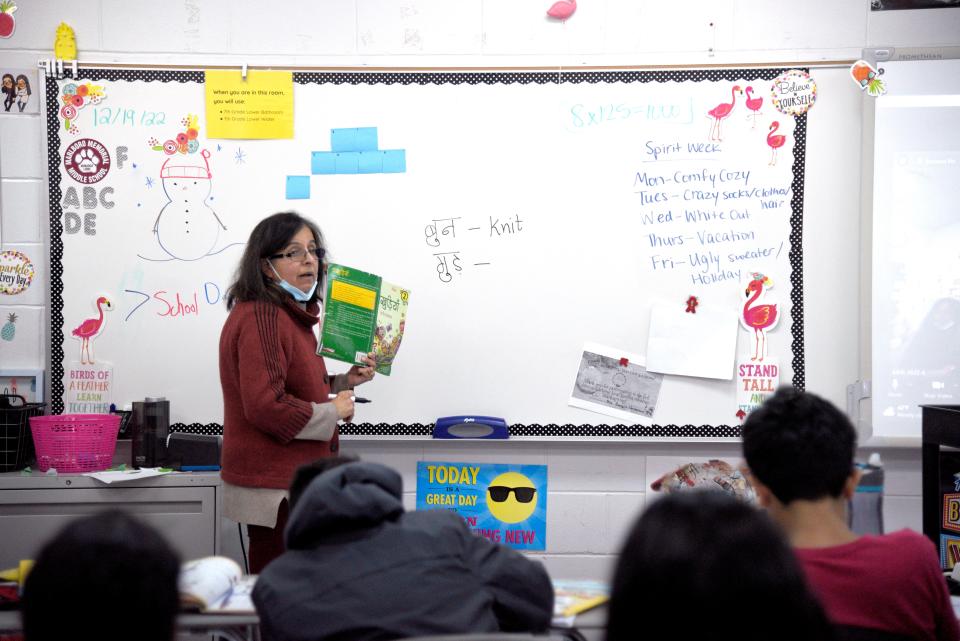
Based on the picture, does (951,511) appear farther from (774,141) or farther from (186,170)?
(186,170)

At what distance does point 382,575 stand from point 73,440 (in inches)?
77.3

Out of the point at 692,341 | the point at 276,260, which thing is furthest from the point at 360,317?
the point at 692,341

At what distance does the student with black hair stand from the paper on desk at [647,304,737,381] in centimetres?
153

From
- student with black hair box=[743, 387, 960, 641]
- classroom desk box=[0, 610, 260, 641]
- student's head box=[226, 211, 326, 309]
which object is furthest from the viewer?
student's head box=[226, 211, 326, 309]

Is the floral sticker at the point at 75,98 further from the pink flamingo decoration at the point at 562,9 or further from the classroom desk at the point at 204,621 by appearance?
the classroom desk at the point at 204,621

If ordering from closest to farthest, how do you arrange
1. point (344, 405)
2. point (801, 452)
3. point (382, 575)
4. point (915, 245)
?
point (382, 575)
point (801, 452)
point (344, 405)
point (915, 245)

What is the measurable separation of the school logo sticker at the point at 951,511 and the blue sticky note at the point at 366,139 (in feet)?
7.16

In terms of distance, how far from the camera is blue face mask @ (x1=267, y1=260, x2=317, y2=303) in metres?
2.53

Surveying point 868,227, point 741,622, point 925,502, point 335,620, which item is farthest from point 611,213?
point 741,622

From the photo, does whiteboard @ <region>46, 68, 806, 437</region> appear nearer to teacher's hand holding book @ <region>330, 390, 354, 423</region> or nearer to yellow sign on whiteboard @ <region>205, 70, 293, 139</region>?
yellow sign on whiteboard @ <region>205, 70, 293, 139</region>

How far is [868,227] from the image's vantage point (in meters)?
3.07

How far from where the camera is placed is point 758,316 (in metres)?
3.13

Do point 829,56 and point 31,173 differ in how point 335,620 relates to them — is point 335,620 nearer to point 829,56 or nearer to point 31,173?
point 31,173

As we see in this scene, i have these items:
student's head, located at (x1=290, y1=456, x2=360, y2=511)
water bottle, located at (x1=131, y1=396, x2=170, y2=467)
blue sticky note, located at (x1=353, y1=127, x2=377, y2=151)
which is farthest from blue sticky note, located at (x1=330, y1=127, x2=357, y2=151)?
student's head, located at (x1=290, y1=456, x2=360, y2=511)
